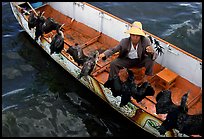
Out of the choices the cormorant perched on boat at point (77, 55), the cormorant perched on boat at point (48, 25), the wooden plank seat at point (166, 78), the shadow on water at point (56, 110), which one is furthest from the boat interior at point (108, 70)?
the shadow on water at point (56, 110)

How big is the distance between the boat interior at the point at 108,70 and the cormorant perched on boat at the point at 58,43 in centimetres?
28

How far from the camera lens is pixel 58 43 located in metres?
11.5

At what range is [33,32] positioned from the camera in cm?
1352

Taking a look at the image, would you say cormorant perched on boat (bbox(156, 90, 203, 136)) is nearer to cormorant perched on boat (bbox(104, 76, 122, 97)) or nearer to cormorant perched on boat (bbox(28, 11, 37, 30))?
cormorant perched on boat (bbox(104, 76, 122, 97))

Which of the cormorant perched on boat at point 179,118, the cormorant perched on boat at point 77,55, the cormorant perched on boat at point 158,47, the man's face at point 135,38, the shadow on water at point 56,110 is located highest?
the man's face at point 135,38

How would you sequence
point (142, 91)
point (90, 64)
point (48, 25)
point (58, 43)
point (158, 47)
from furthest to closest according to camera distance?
point (48, 25)
point (58, 43)
point (158, 47)
point (90, 64)
point (142, 91)

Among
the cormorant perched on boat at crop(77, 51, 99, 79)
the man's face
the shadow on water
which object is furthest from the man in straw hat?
the shadow on water

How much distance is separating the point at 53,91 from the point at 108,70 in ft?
7.64

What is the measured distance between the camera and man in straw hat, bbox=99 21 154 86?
10.0m

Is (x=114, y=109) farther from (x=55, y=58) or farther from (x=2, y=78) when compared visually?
(x=2, y=78)

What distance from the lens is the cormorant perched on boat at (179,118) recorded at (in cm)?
862

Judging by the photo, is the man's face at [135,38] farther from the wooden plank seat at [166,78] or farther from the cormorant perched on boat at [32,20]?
the cormorant perched on boat at [32,20]

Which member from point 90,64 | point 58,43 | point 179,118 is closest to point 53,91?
point 58,43

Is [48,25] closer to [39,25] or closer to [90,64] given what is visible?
[39,25]
